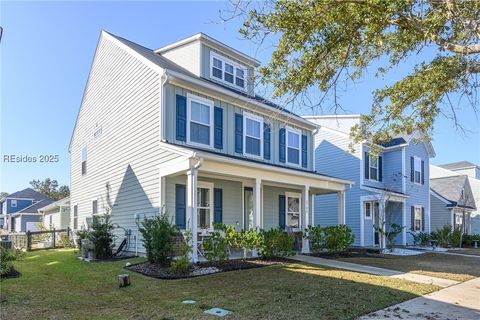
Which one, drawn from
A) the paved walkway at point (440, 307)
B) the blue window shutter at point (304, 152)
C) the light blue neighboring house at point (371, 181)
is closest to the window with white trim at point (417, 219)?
the light blue neighboring house at point (371, 181)

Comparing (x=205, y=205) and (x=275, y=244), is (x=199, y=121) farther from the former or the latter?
(x=275, y=244)

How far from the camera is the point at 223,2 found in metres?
6.24

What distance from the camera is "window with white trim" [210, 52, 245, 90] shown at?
1603 centimetres

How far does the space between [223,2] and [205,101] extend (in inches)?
304

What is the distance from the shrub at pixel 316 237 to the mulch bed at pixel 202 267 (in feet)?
9.06

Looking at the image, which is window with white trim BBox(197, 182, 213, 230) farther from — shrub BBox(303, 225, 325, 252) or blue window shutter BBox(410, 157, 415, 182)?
blue window shutter BBox(410, 157, 415, 182)

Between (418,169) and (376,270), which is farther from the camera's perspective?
(418,169)

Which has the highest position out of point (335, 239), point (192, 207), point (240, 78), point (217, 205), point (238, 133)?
point (240, 78)

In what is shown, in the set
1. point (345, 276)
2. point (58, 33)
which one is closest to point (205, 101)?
point (58, 33)

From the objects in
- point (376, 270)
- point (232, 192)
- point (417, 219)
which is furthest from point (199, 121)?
point (417, 219)

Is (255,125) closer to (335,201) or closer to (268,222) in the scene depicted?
(268,222)

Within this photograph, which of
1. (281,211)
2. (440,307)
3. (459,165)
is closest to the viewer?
(440,307)

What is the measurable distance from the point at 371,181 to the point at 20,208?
44.4 metres

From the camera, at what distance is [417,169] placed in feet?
83.9
